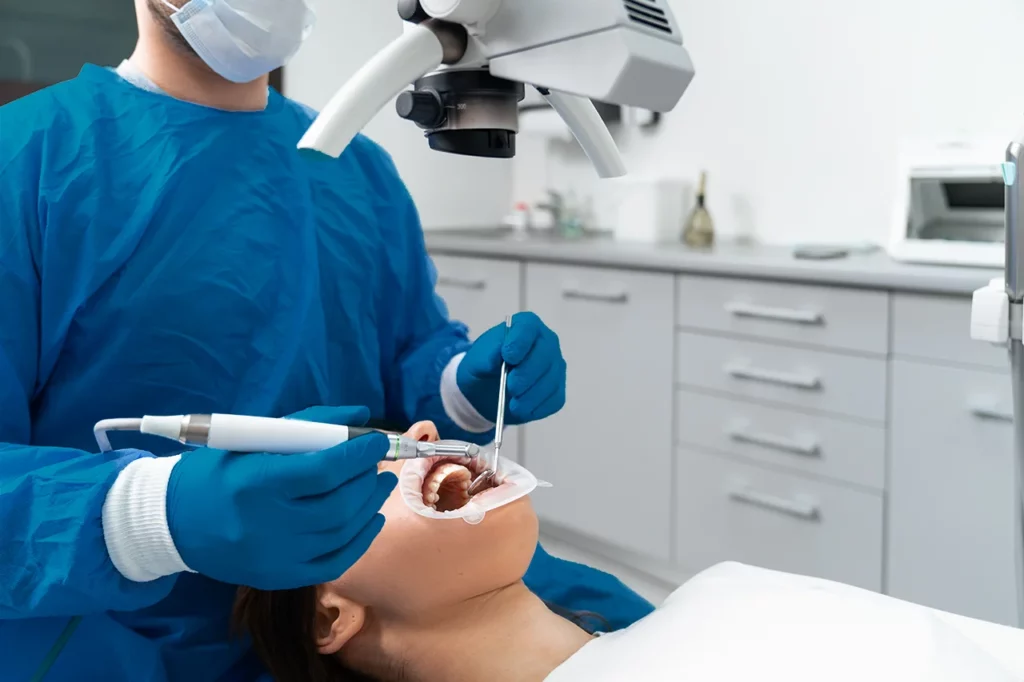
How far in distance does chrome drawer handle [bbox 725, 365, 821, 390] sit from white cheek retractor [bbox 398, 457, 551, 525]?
4.54ft

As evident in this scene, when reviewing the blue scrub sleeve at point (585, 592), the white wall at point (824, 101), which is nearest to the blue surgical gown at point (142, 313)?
the blue scrub sleeve at point (585, 592)

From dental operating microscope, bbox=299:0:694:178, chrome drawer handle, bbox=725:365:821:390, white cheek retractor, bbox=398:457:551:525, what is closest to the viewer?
dental operating microscope, bbox=299:0:694:178

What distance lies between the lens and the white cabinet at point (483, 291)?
305 centimetres

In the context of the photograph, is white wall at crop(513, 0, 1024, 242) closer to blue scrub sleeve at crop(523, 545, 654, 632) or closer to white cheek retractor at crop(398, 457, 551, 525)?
blue scrub sleeve at crop(523, 545, 654, 632)

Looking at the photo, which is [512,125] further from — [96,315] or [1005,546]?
[1005,546]

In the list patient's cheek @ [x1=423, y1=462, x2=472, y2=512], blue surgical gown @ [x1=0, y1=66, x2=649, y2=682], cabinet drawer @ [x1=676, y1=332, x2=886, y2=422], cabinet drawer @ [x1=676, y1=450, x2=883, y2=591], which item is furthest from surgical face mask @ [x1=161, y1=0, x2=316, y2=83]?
cabinet drawer @ [x1=676, y1=450, x2=883, y2=591]

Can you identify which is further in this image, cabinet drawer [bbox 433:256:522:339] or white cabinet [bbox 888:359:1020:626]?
cabinet drawer [bbox 433:256:522:339]

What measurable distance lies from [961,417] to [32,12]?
266 cm

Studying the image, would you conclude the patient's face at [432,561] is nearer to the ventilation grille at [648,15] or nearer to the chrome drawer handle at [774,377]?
the ventilation grille at [648,15]

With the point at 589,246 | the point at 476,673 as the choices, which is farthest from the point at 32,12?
the point at 476,673

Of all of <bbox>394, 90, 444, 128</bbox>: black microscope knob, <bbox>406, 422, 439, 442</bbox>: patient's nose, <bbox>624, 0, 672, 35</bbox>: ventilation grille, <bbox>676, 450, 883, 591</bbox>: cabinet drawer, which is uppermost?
<bbox>624, 0, 672, 35</bbox>: ventilation grille

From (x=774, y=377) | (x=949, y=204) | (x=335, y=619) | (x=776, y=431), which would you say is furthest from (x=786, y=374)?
(x=335, y=619)

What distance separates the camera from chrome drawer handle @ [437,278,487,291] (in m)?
3.13

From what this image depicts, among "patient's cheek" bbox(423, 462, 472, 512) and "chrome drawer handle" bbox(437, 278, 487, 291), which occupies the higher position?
"chrome drawer handle" bbox(437, 278, 487, 291)
